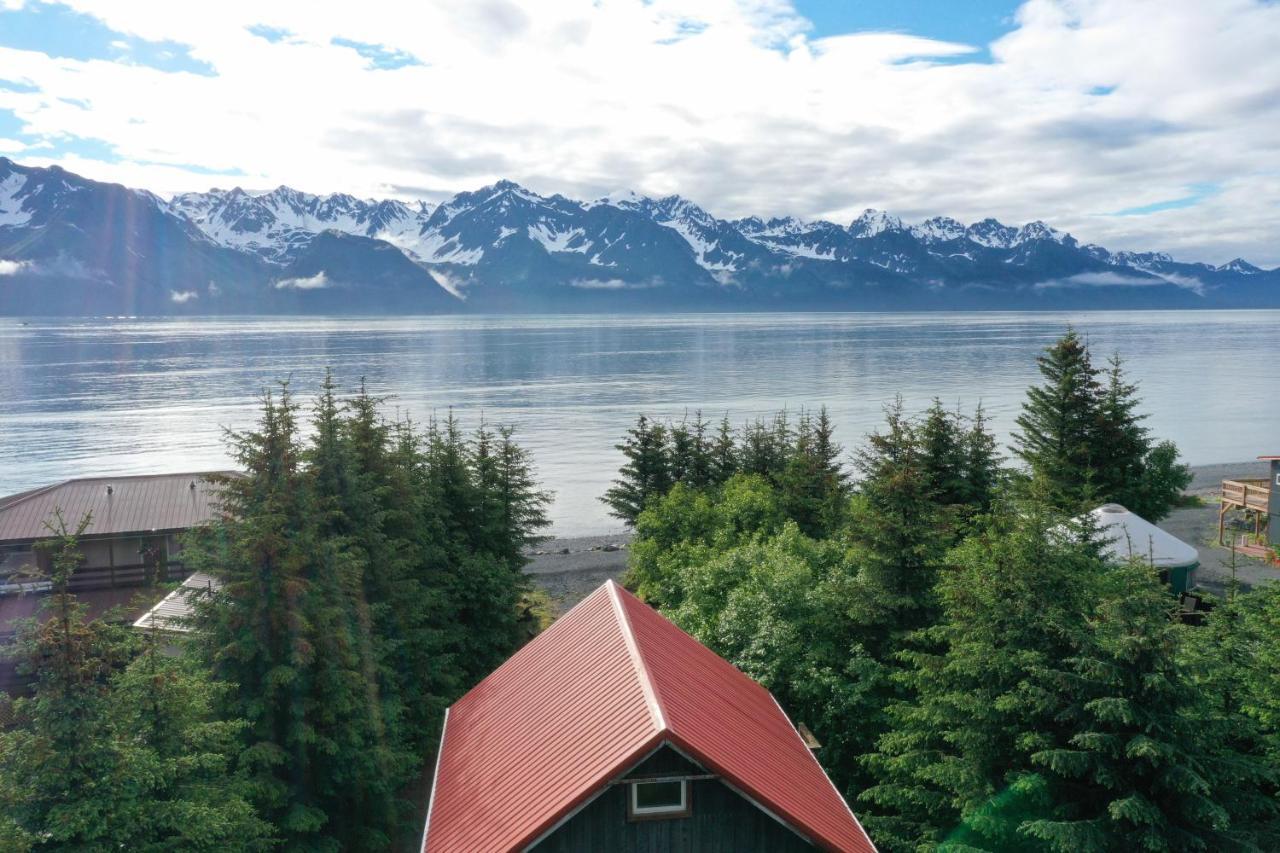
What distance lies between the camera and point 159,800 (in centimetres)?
1186

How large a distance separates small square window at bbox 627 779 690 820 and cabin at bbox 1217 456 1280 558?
32969 millimetres

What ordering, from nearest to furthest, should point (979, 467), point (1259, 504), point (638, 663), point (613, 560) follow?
point (638, 663) → point (979, 467) → point (1259, 504) → point (613, 560)

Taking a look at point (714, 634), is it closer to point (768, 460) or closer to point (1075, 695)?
point (1075, 695)

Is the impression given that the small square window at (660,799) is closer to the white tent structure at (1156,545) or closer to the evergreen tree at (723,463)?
the white tent structure at (1156,545)

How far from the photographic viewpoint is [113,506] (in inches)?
1115

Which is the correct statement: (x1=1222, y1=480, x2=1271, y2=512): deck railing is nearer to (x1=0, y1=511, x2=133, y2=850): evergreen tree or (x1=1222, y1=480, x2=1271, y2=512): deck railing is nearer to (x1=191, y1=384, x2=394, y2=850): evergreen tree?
(x1=191, y1=384, x2=394, y2=850): evergreen tree

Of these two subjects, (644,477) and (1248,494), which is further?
(644,477)

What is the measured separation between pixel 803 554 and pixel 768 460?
17.2 meters

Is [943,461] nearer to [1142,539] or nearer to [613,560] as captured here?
[1142,539]

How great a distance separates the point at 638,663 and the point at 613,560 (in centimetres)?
2930

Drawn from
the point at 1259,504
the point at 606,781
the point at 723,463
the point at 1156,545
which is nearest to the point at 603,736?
the point at 606,781

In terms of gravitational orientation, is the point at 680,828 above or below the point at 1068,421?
below

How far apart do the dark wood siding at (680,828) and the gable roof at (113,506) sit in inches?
740

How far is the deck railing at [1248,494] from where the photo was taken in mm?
37219
